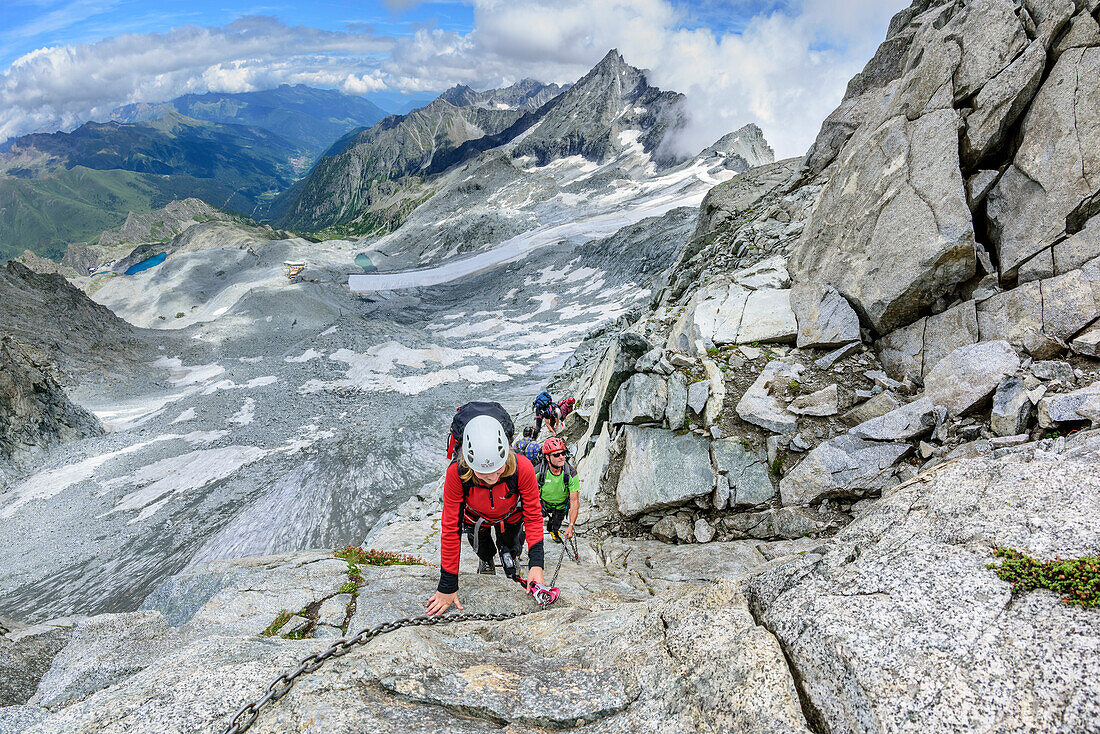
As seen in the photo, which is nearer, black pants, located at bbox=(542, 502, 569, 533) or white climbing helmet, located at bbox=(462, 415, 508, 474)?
white climbing helmet, located at bbox=(462, 415, 508, 474)

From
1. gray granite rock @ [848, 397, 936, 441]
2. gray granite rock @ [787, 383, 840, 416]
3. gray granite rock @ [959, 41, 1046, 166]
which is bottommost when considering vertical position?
gray granite rock @ [848, 397, 936, 441]

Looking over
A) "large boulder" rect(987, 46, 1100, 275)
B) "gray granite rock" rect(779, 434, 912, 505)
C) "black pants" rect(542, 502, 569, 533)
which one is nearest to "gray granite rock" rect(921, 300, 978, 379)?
"large boulder" rect(987, 46, 1100, 275)

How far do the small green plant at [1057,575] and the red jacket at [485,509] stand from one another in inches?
187

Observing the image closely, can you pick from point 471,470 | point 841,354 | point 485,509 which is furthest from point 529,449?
point 841,354

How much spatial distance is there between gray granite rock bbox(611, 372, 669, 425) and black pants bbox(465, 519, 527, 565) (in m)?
5.97

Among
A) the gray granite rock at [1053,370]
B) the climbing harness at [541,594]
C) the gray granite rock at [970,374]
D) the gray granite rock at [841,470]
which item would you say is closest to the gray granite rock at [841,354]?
the gray granite rock at [970,374]

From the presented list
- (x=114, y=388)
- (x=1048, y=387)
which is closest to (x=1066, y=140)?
(x=1048, y=387)

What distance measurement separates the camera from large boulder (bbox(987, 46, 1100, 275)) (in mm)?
9102

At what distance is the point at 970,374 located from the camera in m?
8.89

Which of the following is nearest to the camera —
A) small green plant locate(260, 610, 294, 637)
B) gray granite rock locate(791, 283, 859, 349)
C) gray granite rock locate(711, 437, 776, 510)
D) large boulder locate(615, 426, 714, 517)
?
small green plant locate(260, 610, 294, 637)

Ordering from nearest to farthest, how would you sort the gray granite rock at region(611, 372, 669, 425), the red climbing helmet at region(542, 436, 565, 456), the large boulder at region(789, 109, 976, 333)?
the red climbing helmet at region(542, 436, 565, 456), the large boulder at region(789, 109, 976, 333), the gray granite rock at region(611, 372, 669, 425)

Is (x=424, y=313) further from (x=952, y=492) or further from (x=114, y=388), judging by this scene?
(x=952, y=492)

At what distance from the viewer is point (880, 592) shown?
4254 mm

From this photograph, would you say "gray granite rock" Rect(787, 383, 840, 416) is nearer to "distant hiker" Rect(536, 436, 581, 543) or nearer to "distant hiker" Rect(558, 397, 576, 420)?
"distant hiker" Rect(536, 436, 581, 543)
